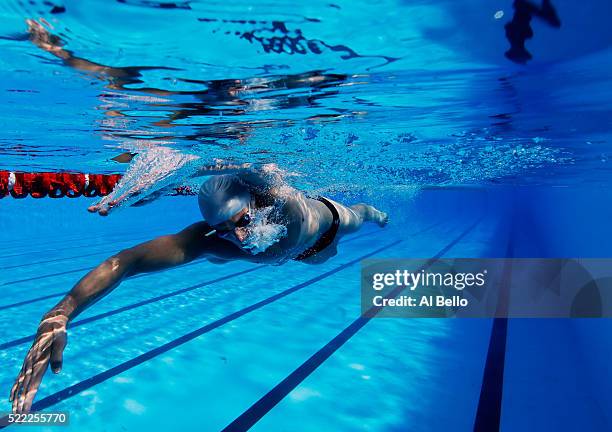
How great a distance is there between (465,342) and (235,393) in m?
3.13

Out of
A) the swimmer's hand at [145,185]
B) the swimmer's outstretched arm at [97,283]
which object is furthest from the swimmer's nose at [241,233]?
the swimmer's hand at [145,185]

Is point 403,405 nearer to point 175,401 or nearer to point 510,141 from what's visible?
point 175,401

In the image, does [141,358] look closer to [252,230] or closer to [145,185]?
[145,185]

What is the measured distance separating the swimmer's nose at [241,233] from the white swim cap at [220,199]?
18 cm

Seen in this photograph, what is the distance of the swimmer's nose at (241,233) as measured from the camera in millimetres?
3699

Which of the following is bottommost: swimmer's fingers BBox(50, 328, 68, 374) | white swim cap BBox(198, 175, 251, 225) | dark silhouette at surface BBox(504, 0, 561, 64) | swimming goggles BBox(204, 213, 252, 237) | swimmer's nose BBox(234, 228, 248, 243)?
swimmer's fingers BBox(50, 328, 68, 374)

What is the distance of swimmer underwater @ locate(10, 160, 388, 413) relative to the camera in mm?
2609

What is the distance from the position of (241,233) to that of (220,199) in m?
0.37

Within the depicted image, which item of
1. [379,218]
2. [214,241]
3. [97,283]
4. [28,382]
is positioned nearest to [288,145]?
[379,218]

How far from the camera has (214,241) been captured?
3926 millimetres

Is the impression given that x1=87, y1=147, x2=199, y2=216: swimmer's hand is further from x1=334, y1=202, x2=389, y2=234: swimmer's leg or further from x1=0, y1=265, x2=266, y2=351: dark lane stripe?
x1=0, y1=265, x2=266, y2=351: dark lane stripe

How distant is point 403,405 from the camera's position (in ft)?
13.1

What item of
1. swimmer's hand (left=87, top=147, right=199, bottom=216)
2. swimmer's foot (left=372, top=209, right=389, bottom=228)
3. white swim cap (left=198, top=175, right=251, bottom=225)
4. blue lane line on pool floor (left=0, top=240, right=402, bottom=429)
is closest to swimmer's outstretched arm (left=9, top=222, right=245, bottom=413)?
white swim cap (left=198, top=175, right=251, bottom=225)

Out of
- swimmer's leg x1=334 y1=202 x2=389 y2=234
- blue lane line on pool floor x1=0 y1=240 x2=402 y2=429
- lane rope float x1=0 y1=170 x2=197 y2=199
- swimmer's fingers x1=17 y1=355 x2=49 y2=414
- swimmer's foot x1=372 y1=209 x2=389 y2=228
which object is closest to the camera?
swimmer's fingers x1=17 y1=355 x2=49 y2=414
